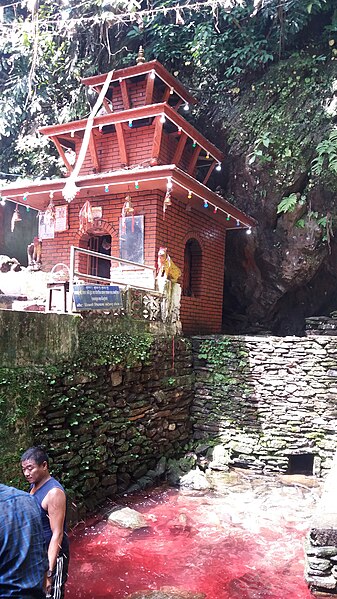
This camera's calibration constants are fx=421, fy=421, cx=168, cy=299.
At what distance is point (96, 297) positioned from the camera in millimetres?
6586

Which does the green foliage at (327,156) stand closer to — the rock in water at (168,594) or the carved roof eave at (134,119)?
the carved roof eave at (134,119)

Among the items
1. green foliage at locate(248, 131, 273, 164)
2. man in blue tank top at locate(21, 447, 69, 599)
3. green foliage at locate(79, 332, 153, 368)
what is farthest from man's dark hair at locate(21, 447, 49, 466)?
green foliage at locate(248, 131, 273, 164)

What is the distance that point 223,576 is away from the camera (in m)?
4.93

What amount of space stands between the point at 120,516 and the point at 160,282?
13.9ft

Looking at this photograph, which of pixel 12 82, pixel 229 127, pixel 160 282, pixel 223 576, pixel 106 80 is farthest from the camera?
pixel 12 82

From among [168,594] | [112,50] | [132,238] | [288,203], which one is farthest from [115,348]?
[112,50]

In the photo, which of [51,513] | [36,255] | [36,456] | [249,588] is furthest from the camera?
[36,255]

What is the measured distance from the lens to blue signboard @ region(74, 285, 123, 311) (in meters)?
6.32

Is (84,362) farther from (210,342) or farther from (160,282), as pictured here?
(210,342)

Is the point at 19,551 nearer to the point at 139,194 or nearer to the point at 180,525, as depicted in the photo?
the point at 180,525

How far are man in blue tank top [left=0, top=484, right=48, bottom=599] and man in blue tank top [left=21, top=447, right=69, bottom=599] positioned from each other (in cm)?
111

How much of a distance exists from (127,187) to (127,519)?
250 inches

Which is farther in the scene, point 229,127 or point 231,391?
→ point 229,127

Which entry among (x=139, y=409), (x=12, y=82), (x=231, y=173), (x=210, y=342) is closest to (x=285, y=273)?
(x=231, y=173)
